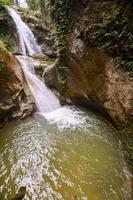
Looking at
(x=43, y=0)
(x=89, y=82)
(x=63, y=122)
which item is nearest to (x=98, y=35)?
(x=89, y=82)

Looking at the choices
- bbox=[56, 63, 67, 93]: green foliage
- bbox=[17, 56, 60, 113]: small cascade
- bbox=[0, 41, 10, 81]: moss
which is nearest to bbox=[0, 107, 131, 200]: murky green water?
bbox=[17, 56, 60, 113]: small cascade

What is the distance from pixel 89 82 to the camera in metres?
8.13

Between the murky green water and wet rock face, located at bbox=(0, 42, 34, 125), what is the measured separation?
0.83 m

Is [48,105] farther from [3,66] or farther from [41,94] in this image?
[3,66]

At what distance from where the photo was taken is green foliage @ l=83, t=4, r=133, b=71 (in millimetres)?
5805

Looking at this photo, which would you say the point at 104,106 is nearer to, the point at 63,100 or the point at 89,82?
the point at 89,82

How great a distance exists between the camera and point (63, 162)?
5387 millimetres

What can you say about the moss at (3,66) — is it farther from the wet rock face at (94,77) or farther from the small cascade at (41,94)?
the wet rock face at (94,77)

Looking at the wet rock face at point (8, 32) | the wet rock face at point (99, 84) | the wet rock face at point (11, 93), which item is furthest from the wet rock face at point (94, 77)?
the wet rock face at point (8, 32)

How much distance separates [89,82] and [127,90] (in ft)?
8.21

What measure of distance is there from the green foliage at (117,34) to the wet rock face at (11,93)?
3679mm

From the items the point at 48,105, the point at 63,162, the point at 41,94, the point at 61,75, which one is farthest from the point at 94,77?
the point at 63,162

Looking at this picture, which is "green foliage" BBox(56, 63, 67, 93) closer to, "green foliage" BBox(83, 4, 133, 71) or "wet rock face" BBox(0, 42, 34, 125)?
"wet rock face" BBox(0, 42, 34, 125)

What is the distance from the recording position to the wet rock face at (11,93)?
813 cm
